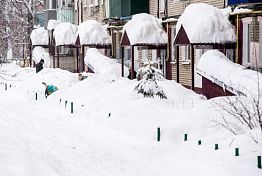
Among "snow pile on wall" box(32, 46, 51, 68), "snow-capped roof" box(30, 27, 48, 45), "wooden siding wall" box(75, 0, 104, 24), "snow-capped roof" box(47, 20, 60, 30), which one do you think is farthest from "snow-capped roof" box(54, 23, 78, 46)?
"snow-capped roof" box(30, 27, 48, 45)

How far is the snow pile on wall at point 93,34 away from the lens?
113 feet

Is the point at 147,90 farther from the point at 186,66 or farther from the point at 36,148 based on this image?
the point at 186,66

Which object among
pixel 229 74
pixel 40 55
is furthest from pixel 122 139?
pixel 40 55

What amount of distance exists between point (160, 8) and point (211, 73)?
39.6ft

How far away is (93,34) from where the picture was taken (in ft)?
113

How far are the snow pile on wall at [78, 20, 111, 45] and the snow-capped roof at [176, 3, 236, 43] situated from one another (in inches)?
566

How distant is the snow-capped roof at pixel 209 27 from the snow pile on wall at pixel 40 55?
89.6ft

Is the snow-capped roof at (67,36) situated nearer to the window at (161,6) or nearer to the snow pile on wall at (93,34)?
the snow pile on wall at (93,34)

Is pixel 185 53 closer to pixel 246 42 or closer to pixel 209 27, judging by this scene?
pixel 246 42

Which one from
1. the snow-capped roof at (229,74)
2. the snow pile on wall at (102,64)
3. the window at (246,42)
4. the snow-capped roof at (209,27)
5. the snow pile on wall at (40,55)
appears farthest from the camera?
the snow pile on wall at (40,55)

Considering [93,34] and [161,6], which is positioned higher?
[161,6]

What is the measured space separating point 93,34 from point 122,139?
69.9 feet

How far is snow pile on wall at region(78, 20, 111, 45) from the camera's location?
34.5 metres

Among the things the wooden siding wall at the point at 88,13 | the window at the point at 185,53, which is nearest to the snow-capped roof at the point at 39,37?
the wooden siding wall at the point at 88,13
